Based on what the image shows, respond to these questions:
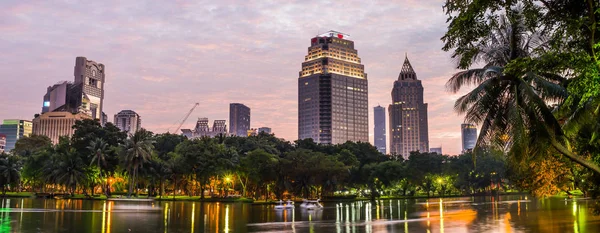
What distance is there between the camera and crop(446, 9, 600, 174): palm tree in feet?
62.0

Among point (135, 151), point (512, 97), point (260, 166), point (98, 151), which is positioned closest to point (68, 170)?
point (98, 151)

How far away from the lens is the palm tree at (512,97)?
62.0 ft

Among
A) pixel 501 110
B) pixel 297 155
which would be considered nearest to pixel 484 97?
pixel 501 110

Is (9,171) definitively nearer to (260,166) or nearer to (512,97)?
(260,166)

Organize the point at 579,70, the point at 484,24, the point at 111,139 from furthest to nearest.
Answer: the point at 111,139, the point at 484,24, the point at 579,70

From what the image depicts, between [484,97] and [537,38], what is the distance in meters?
3.22

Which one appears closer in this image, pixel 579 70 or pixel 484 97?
pixel 579 70

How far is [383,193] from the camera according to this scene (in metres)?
114

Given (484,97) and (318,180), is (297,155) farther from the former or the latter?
(484,97)

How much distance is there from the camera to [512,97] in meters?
20.1

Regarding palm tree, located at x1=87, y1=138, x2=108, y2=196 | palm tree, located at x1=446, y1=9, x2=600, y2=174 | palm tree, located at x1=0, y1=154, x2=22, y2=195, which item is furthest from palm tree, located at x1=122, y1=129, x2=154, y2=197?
palm tree, located at x1=446, y1=9, x2=600, y2=174

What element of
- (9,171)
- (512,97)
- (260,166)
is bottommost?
(9,171)

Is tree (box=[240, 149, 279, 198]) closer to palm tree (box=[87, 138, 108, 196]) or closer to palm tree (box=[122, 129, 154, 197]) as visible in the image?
palm tree (box=[122, 129, 154, 197])

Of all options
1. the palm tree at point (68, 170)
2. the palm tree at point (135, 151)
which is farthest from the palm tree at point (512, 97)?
the palm tree at point (68, 170)
